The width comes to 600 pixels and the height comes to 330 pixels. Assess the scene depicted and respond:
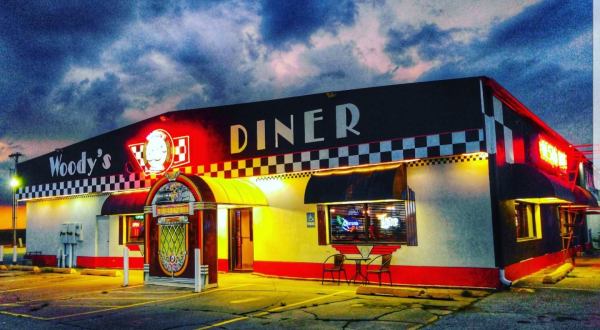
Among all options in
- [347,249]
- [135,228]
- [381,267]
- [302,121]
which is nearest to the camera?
[381,267]

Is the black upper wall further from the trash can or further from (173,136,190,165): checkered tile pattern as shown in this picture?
the trash can

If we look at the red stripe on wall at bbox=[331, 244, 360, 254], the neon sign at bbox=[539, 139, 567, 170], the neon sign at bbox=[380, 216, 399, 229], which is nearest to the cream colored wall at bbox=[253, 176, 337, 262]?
the red stripe on wall at bbox=[331, 244, 360, 254]

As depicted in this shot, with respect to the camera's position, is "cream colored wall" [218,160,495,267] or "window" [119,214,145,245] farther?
"window" [119,214,145,245]

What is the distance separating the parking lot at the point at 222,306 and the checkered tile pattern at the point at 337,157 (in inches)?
111

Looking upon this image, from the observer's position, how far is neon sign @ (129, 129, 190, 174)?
1472 cm

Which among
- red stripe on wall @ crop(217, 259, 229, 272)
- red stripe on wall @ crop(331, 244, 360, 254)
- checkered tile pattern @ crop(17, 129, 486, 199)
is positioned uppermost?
checkered tile pattern @ crop(17, 129, 486, 199)

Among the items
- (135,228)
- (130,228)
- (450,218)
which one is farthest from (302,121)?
(130,228)

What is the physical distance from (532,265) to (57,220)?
15611 mm

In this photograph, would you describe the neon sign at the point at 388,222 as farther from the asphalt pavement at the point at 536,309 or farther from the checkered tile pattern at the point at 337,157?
the asphalt pavement at the point at 536,309

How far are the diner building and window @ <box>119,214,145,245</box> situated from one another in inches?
28.0

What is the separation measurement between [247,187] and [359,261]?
341 cm

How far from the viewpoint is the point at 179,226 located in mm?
11469

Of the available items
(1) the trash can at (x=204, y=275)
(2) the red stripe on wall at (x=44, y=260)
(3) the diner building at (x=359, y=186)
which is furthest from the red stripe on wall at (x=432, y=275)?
(2) the red stripe on wall at (x=44, y=260)

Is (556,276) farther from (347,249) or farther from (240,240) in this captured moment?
(240,240)
